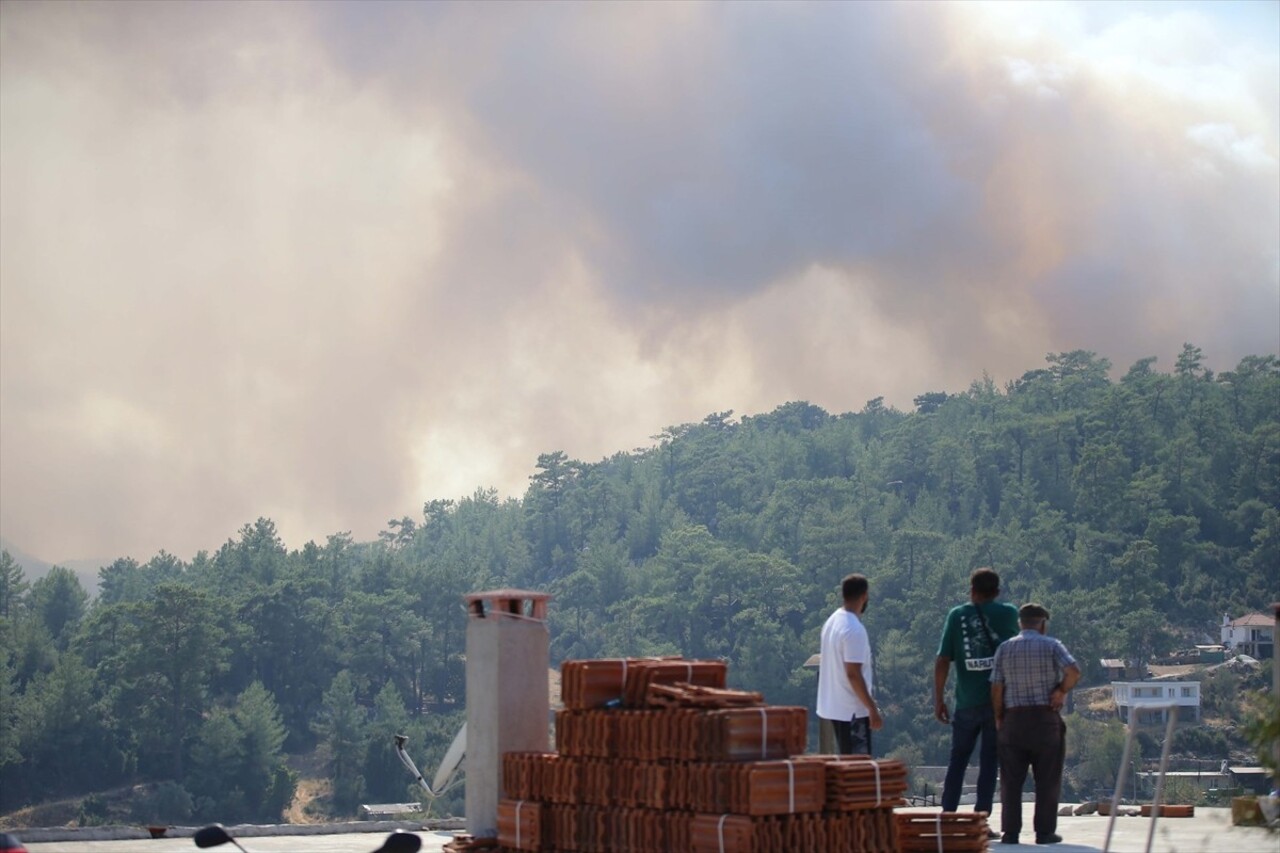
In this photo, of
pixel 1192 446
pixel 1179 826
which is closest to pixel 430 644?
pixel 1192 446

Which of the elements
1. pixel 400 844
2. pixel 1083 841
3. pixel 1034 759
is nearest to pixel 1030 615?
pixel 1034 759

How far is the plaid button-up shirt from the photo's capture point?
1133 cm

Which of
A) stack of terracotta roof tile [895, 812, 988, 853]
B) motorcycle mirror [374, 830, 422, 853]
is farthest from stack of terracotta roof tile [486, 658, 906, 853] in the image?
motorcycle mirror [374, 830, 422, 853]

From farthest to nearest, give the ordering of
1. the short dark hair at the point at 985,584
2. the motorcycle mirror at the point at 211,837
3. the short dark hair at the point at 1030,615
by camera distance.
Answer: the short dark hair at the point at 985,584 < the short dark hair at the point at 1030,615 < the motorcycle mirror at the point at 211,837

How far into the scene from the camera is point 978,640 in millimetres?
11938

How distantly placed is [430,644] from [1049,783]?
124 m

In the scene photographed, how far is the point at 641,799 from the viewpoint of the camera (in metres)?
10.4

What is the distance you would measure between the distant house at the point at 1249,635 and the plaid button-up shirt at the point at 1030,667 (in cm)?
11948

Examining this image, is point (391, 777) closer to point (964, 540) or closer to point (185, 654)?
point (185, 654)

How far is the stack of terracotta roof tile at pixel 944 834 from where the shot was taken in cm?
1056

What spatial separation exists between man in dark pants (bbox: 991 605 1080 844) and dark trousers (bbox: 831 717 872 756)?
2.72ft

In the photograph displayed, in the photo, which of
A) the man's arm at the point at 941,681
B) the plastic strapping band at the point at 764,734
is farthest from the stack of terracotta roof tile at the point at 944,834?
the man's arm at the point at 941,681

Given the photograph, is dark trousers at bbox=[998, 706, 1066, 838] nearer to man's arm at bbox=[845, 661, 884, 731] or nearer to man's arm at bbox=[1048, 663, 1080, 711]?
man's arm at bbox=[1048, 663, 1080, 711]

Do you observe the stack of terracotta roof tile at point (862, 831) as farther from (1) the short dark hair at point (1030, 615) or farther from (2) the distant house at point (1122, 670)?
(2) the distant house at point (1122, 670)
